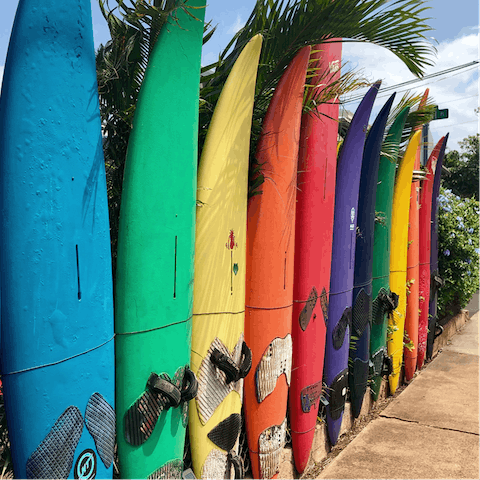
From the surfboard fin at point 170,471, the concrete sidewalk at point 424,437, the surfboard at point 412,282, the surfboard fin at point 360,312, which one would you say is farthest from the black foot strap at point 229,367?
the surfboard at point 412,282

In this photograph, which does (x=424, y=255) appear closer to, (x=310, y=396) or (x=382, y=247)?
(x=382, y=247)

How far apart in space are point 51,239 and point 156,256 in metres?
0.47

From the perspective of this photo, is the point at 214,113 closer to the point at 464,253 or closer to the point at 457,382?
the point at 457,382

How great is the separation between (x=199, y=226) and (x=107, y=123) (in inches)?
24.4

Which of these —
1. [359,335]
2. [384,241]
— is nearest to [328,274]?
[359,335]

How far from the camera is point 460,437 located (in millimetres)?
3580

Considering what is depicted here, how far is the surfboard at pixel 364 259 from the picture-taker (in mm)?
3488

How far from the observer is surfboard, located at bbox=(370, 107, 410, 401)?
12.6ft

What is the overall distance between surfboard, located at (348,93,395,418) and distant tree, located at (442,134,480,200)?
11293 millimetres

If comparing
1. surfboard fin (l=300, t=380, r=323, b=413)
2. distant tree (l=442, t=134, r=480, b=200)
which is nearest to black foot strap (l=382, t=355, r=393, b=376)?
surfboard fin (l=300, t=380, r=323, b=413)

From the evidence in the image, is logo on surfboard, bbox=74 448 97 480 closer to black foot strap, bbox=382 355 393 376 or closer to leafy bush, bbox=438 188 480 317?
black foot strap, bbox=382 355 393 376

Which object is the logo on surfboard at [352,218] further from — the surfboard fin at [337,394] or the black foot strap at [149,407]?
the black foot strap at [149,407]

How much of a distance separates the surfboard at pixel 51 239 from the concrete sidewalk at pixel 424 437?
2087 millimetres

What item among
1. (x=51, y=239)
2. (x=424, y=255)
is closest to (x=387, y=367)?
(x=424, y=255)
